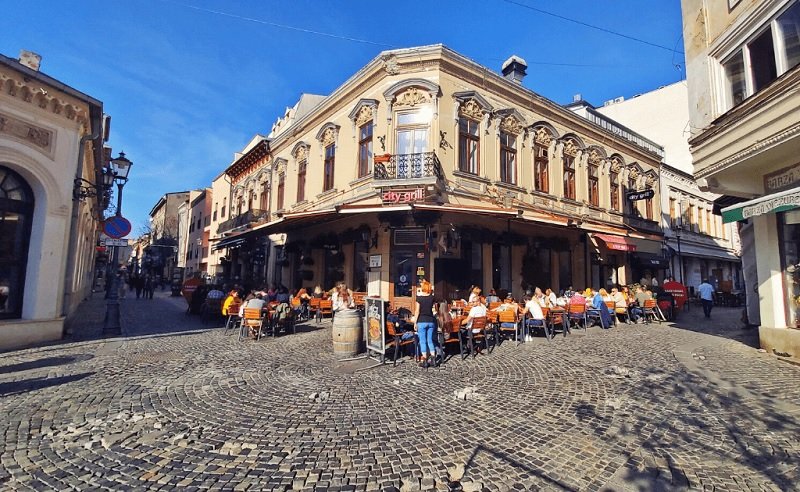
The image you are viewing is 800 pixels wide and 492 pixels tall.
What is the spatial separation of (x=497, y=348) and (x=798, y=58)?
779 cm

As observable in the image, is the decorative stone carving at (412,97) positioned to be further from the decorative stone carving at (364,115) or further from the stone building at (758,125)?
the stone building at (758,125)

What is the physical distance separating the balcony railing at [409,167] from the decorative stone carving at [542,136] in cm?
596

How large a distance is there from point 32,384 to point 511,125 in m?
15.4

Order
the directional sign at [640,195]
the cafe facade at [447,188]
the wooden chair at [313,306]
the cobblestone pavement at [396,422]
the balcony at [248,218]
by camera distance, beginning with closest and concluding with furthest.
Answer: the cobblestone pavement at [396,422]
the cafe facade at [447,188]
the wooden chair at [313,306]
the directional sign at [640,195]
the balcony at [248,218]

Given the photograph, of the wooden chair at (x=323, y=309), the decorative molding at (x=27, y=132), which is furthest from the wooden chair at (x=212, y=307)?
the decorative molding at (x=27, y=132)

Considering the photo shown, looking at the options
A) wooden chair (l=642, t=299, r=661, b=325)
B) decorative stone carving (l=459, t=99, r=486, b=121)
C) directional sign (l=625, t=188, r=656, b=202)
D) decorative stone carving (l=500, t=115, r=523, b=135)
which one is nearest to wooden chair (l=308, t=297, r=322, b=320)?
decorative stone carving (l=459, t=99, r=486, b=121)

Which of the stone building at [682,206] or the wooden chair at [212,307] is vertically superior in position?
the stone building at [682,206]

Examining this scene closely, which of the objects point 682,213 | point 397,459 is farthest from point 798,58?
point 682,213

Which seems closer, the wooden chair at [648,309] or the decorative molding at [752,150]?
the decorative molding at [752,150]

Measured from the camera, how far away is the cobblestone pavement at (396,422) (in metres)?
3.15

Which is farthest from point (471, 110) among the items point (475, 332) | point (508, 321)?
point (475, 332)

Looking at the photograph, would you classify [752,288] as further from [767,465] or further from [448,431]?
[448,431]

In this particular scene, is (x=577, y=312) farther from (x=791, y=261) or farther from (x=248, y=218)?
(x=248, y=218)

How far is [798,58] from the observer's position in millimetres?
6391
